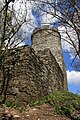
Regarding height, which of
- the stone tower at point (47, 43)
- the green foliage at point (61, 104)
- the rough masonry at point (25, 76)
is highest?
the stone tower at point (47, 43)

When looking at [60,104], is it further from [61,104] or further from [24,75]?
[24,75]

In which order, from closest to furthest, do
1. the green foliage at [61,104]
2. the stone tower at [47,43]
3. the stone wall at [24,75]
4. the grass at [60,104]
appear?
the grass at [60,104] → the green foliage at [61,104] → the stone wall at [24,75] → the stone tower at [47,43]

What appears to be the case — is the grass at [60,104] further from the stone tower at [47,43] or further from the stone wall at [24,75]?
the stone tower at [47,43]

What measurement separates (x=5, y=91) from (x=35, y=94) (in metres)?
1.39

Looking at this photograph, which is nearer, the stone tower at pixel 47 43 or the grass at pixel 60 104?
the grass at pixel 60 104

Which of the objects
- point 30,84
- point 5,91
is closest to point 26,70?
point 30,84

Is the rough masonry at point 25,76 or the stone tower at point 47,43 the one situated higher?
the stone tower at point 47,43

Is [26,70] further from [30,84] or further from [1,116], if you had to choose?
[1,116]

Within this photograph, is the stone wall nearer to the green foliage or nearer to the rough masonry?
the rough masonry

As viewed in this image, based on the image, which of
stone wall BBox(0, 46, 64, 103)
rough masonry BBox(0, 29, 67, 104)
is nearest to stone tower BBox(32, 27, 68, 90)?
rough masonry BBox(0, 29, 67, 104)

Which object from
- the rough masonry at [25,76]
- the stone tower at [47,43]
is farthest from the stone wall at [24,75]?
the stone tower at [47,43]

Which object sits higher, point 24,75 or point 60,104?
point 24,75

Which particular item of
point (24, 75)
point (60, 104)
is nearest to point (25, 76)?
point (24, 75)

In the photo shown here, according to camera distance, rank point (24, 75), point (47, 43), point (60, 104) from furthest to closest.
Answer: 1. point (47, 43)
2. point (60, 104)
3. point (24, 75)
